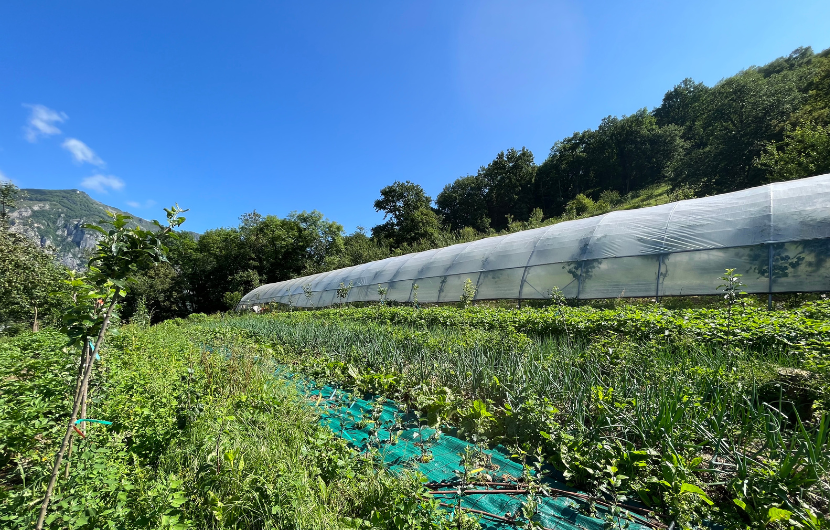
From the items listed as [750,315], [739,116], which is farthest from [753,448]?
[739,116]

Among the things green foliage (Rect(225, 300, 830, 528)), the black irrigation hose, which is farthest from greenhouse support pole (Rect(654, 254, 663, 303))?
the black irrigation hose

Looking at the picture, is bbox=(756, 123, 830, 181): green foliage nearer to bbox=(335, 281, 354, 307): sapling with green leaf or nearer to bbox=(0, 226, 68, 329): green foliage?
bbox=(335, 281, 354, 307): sapling with green leaf

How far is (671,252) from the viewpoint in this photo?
272 inches

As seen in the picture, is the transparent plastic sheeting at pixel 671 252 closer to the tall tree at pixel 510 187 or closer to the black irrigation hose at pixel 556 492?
the black irrigation hose at pixel 556 492

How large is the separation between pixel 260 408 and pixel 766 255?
8.33 meters

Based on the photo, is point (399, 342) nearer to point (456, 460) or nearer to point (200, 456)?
point (456, 460)

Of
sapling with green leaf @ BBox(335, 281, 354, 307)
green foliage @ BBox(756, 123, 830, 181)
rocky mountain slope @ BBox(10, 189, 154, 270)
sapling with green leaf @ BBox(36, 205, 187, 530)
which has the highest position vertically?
rocky mountain slope @ BBox(10, 189, 154, 270)

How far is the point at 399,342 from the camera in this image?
183 inches

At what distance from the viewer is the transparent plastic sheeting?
5637mm

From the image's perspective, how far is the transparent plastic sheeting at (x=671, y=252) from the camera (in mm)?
5637

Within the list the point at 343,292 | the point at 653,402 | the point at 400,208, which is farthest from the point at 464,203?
the point at 653,402

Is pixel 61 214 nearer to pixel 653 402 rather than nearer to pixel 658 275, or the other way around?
pixel 658 275

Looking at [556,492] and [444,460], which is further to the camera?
[444,460]

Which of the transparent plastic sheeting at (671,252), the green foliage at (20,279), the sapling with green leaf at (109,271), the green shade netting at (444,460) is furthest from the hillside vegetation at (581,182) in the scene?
the sapling with green leaf at (109,271)
